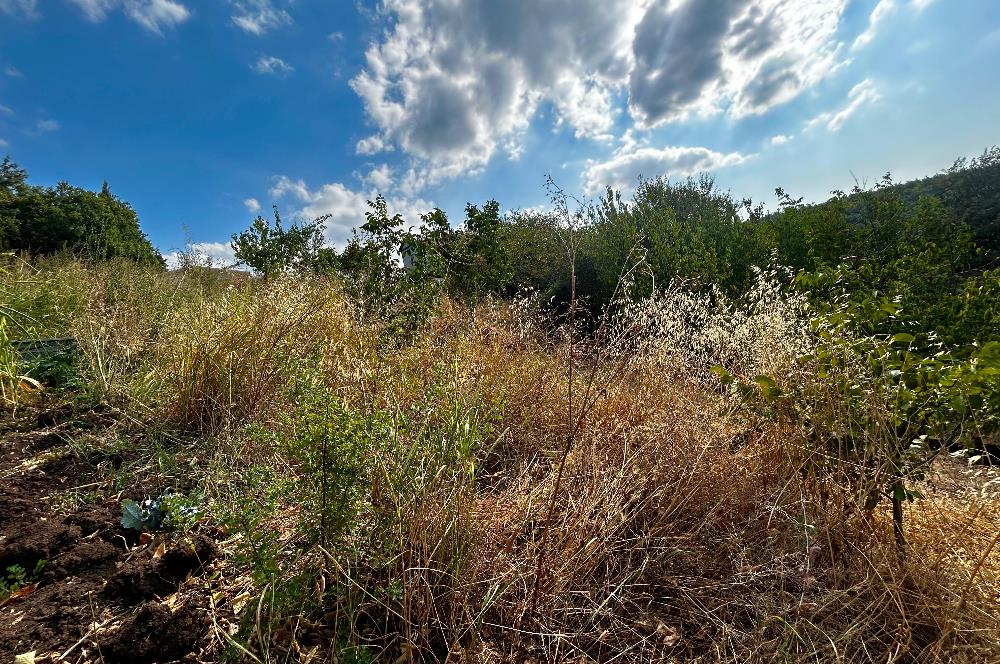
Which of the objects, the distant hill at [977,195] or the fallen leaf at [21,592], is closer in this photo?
the fallen leaf at [21,592]

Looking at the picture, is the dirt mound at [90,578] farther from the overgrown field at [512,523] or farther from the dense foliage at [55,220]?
the dense foliage at [55,220]

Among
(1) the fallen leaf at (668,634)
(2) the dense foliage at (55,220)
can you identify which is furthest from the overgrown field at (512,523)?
(2) the dense foliage at (55,220)

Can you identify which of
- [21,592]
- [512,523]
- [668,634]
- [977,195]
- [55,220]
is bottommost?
[668,634]

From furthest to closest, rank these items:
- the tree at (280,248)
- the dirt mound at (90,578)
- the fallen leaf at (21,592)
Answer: the tree at (280,248) < the fallen leaf at (21,592) < the dirt mound at (90,578)

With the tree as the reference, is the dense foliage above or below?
above

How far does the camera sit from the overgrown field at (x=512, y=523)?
4.17ft

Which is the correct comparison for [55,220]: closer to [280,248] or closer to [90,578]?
[280,248]

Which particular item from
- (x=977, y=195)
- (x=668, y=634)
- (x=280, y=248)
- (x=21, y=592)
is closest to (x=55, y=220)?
(x=280, y=248)

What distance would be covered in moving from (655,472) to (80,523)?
2334 millimetres

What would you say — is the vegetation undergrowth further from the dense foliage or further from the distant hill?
the dense foliage

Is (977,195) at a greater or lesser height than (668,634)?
greater

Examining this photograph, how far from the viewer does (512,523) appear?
5.53 feet

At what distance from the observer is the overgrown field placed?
127cm

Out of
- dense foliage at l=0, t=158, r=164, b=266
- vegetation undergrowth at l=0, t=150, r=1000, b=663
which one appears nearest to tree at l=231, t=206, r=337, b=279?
vegetation undergrowth at l=0, t=150, r=1000, b=663
